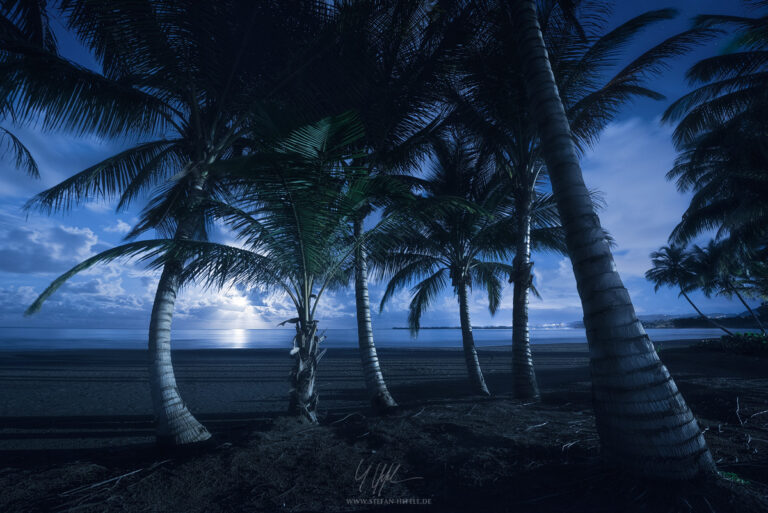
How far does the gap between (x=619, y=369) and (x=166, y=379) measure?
4.97 metres

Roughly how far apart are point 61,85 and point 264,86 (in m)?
2.47

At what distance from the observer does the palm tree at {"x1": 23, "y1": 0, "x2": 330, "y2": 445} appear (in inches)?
154

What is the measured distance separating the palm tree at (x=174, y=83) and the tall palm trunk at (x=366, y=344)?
9.12ft

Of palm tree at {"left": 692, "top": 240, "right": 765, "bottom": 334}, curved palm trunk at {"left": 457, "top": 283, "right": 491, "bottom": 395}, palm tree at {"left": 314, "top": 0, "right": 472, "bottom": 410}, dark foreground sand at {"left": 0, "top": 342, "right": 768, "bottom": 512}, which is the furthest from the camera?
palm tree at {"left": 692, "top": 240, "right": 765, "bottom": 334}

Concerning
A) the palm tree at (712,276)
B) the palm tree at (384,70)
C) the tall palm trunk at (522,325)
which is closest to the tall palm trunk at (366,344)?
the palm tree at (384,70)

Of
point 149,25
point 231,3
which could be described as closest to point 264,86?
point 231,3

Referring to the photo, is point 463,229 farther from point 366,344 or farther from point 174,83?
point 174,83

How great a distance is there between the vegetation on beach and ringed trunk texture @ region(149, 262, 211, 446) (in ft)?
0.08

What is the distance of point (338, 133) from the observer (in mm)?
3295

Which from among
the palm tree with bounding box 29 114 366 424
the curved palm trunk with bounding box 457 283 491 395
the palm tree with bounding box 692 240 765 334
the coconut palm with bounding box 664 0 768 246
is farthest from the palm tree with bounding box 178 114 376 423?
the palm tree with bounding box 692 240 765 334

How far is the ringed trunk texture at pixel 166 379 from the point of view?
154 inches

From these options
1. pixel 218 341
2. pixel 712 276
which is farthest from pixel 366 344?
pixel 218 341

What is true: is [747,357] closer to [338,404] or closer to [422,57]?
[338,404]

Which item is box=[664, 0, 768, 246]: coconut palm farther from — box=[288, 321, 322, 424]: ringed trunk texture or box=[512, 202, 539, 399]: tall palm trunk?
box=[288, 321, 322, 424]: ringed trunk texture
